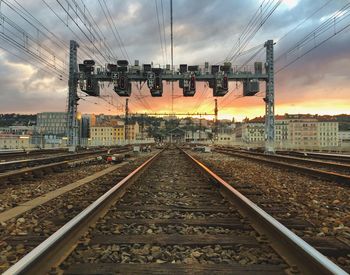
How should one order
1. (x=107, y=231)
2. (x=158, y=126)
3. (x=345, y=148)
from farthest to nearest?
(x=158, y=126), (x=345, y=148), (x=107, y=231)

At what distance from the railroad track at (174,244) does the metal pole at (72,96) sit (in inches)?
1354

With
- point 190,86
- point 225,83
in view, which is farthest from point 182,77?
point 225,83

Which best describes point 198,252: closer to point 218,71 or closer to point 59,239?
point 59,239

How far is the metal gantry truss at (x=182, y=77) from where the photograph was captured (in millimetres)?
38312

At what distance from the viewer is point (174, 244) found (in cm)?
522

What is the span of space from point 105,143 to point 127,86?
155ft

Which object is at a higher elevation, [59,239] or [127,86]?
[127,86]

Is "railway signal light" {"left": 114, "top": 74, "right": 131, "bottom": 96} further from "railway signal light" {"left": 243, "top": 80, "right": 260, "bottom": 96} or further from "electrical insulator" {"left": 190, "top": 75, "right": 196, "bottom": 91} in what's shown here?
"railway signal light" {"left": 243, "top": 80, "right": 260, "bottom": 96}

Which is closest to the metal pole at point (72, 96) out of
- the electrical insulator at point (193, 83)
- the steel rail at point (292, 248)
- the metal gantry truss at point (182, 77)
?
the metal gantry truss at point (182, 77)

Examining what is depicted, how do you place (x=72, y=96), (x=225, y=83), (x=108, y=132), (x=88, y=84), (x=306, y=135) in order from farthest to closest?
(x=108, y=132) < (x=306, y=135) < (x=72, y=96) < (x=88, y=84) < (x=225, y=83)

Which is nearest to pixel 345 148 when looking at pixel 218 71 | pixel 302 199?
pixel 218 71

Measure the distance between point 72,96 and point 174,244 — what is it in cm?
3793

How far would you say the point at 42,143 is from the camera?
2222 inches

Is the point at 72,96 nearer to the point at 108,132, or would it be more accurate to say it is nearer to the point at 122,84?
the point at 122,84
